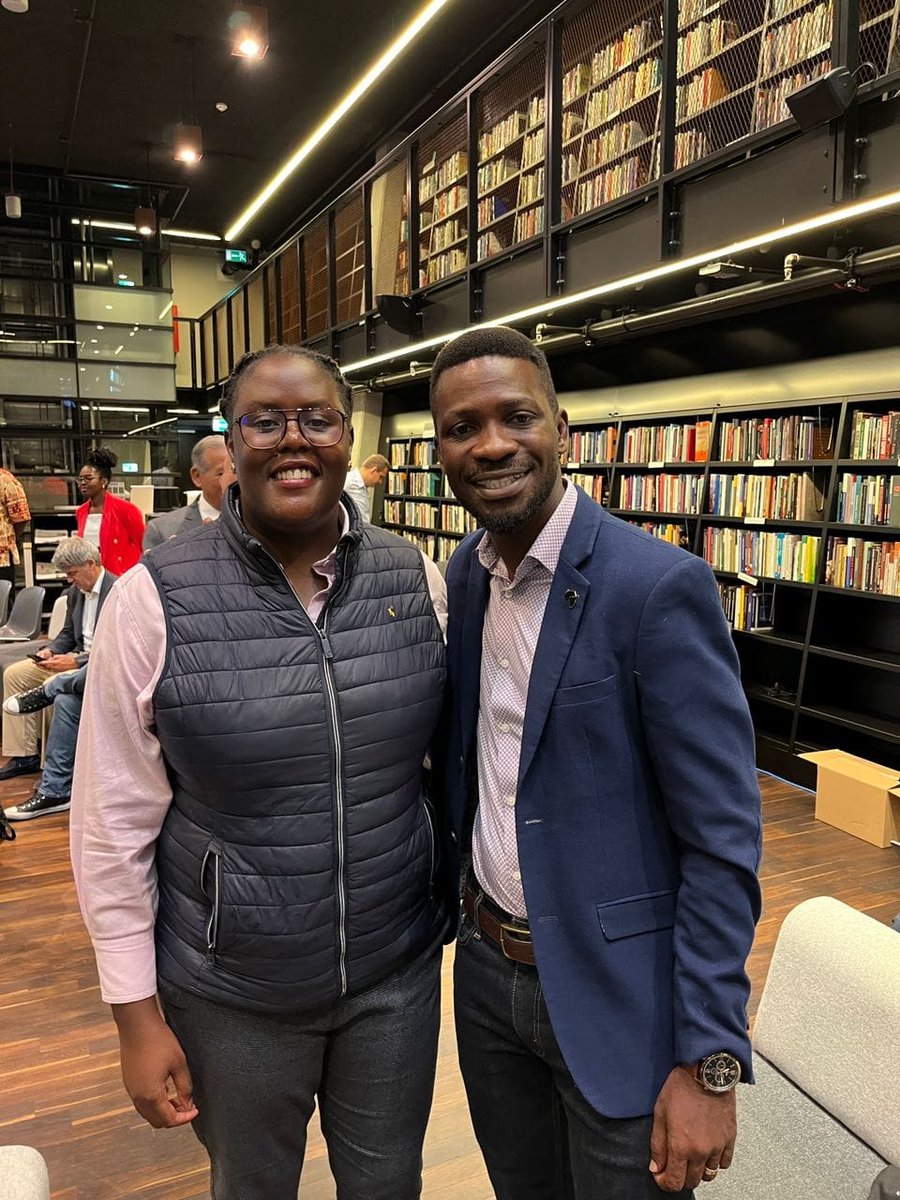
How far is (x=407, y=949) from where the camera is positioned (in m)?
1.31

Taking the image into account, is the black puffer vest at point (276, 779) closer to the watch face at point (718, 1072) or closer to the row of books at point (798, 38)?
the watch face at point (718, 1072)

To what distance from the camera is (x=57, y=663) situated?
453cm

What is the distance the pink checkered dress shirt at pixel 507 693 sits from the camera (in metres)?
1.17

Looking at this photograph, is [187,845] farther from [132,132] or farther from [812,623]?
[132,132]

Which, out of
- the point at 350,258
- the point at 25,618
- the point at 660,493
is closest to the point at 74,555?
the point at 25,618

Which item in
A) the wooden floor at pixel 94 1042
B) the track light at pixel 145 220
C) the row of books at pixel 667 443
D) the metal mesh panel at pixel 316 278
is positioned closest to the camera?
the wooden floor at pixel 94 1042

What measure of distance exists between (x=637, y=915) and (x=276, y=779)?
53 centimetres

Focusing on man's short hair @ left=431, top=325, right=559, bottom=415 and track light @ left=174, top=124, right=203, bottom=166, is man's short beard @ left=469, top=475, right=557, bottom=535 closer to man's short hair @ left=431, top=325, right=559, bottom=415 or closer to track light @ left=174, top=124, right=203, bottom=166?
man's short hair @ left=431, top=325, right=559, bottom=415

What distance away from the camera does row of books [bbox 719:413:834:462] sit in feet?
15.4

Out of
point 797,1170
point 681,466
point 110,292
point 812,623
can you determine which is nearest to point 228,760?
point 797,1170

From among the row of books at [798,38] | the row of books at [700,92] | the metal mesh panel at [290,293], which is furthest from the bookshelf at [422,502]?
the row of books at [798,38]

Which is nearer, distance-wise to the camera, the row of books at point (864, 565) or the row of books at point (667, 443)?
the row of books at point (864, 565)

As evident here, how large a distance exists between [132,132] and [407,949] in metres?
11.1

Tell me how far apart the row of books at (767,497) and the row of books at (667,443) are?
10.4 inches
